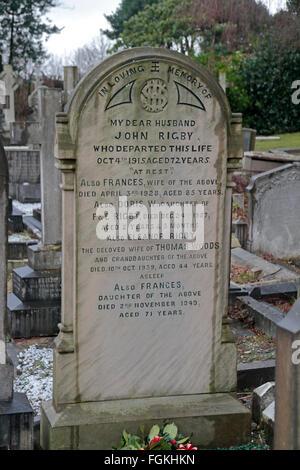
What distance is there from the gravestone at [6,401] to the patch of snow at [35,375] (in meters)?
0.72

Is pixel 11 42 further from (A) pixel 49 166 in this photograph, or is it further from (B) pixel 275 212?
(A) pixel 49 166

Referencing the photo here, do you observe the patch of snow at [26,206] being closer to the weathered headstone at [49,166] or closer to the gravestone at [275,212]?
the gravestone at [275,212]

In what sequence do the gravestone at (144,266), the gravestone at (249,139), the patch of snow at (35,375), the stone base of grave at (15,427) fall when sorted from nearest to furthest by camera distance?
1. the gravestone at (144,266)
2. the stone base of grave at (15,427)
3. the patch of snow at (35,375)
4. the gravestone at (249,139)

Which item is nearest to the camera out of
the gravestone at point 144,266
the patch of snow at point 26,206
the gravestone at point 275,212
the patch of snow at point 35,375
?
the gravestone at point 144,266

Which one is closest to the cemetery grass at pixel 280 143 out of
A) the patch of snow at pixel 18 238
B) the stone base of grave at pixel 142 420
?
the patch of snow at pixel 18 238

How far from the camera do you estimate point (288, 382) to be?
3.38 metres

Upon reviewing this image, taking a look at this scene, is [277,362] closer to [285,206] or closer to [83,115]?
[83,115]

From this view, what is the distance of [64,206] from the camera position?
4.63 m

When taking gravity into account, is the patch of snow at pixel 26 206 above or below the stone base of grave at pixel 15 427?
above

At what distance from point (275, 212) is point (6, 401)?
6.27 meters

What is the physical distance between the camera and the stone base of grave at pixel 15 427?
4.72 m

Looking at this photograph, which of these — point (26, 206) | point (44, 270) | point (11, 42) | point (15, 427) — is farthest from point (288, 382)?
point (11, 42)
